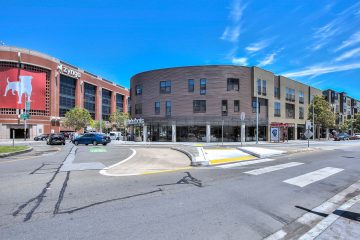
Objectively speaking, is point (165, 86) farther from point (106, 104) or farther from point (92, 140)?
point (106, 104)

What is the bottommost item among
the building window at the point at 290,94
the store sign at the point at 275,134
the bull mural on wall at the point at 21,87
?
the store sign at the point at 275,134

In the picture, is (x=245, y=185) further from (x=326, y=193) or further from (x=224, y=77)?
(x=224, y=77)

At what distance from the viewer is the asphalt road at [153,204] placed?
14.5 ft

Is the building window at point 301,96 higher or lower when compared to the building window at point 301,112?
higher

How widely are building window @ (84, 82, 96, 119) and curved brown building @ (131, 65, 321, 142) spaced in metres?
48.4

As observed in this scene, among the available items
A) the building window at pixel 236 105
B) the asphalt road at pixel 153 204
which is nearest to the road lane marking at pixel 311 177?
the asphalt road at pixel 153 204

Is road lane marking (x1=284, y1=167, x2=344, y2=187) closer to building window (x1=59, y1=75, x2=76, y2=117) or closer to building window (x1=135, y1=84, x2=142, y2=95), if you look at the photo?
building window (x1=135, y1=84, x2=142, y2=95)

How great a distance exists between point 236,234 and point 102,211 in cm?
281

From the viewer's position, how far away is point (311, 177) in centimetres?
971

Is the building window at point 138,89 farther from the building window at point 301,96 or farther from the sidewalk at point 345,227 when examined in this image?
the sidewalk at point 345,227

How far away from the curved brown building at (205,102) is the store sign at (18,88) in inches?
1351

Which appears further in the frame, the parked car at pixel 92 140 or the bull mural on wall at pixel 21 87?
the bull mural on wall at pixel 21 87

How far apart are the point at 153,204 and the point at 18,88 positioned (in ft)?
219

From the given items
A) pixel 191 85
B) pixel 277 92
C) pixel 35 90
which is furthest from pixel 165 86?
pixel 35 90
